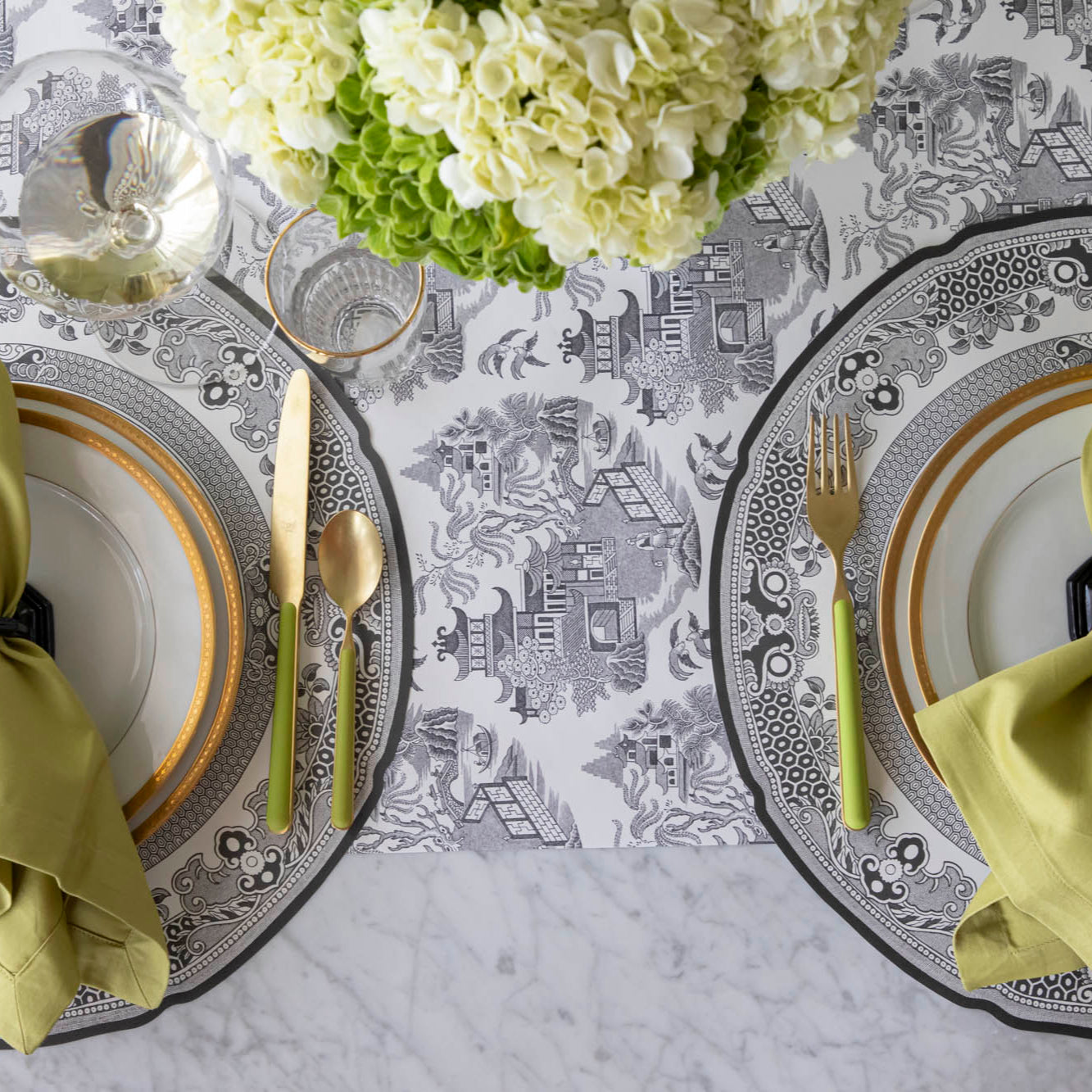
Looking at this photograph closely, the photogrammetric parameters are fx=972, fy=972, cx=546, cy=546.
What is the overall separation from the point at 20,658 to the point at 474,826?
1.16ft

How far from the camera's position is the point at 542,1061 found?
30.2 inches

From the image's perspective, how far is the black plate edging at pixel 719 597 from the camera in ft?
2.46

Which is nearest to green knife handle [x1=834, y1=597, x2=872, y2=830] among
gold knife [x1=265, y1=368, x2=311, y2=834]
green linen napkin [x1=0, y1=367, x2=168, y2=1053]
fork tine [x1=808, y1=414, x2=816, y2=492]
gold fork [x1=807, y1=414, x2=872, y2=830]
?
gold fork [x1=807, y1=414, x2=872, y2=830]

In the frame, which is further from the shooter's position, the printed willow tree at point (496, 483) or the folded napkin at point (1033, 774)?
the printed willow tree at point (496, 483)

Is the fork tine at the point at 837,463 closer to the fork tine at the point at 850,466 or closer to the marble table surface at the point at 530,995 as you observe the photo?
the fork tine at the point at 850,466

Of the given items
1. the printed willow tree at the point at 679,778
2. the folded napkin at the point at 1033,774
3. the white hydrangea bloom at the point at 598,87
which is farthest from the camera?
the printed willow tree at the point at 679,778

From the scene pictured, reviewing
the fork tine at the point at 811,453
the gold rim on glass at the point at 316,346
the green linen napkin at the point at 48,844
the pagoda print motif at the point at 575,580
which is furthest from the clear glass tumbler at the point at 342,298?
the fork tine at the point at 811,453

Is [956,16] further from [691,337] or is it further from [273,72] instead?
[273,72]

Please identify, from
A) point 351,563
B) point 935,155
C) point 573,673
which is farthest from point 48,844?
point 935,155

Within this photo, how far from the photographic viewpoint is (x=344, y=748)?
2.43ft

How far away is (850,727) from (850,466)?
0.20 meters

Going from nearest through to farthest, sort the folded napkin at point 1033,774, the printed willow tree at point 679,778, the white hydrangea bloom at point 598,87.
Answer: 1. the white hydrangea bloom at point 598,87
2. the folded napkin at point 1033,774
3. the printed willow tree at point 679,778

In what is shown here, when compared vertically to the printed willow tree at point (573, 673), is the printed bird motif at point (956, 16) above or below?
above

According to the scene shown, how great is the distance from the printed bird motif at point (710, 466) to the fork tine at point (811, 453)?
2.3 inches
